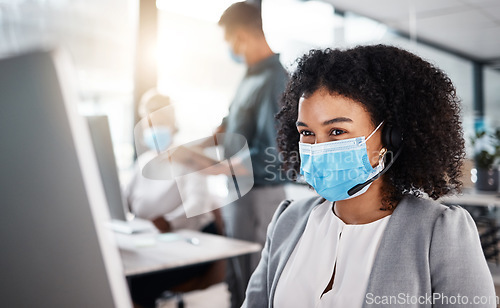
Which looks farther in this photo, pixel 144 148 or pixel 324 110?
pixel 144 148

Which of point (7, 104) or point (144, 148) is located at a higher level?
point (7, 104)

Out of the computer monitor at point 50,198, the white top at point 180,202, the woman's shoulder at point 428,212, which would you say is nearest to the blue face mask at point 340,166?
the woman's shoulder at point 428,212

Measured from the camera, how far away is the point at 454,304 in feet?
2.97

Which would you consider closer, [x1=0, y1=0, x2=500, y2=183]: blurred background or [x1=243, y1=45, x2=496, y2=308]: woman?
[x1=243, y1=45, x2=496, y2=308]: woman

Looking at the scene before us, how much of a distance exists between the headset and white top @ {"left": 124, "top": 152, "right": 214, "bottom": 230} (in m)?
1.26

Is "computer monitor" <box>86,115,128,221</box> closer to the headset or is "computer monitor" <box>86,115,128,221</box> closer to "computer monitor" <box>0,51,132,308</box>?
the headset

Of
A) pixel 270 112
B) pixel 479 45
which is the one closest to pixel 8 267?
pixel 270 112

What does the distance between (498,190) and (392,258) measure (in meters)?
1.66

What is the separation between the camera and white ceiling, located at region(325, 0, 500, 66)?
1.72 metres

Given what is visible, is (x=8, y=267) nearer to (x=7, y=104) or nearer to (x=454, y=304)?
(x=7, y=104)

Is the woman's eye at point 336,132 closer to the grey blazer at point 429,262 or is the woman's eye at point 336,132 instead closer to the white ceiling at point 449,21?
the grey blazer at point 429,262

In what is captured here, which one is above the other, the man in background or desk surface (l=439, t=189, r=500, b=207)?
the man in background

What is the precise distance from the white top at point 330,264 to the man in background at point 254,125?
2.20 ft


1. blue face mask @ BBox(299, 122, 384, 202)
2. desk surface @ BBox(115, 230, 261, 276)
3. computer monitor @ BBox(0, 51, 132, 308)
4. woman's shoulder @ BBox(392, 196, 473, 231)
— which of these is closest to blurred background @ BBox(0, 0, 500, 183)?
desk surface @ BBox(115, 230, 261, 276)
